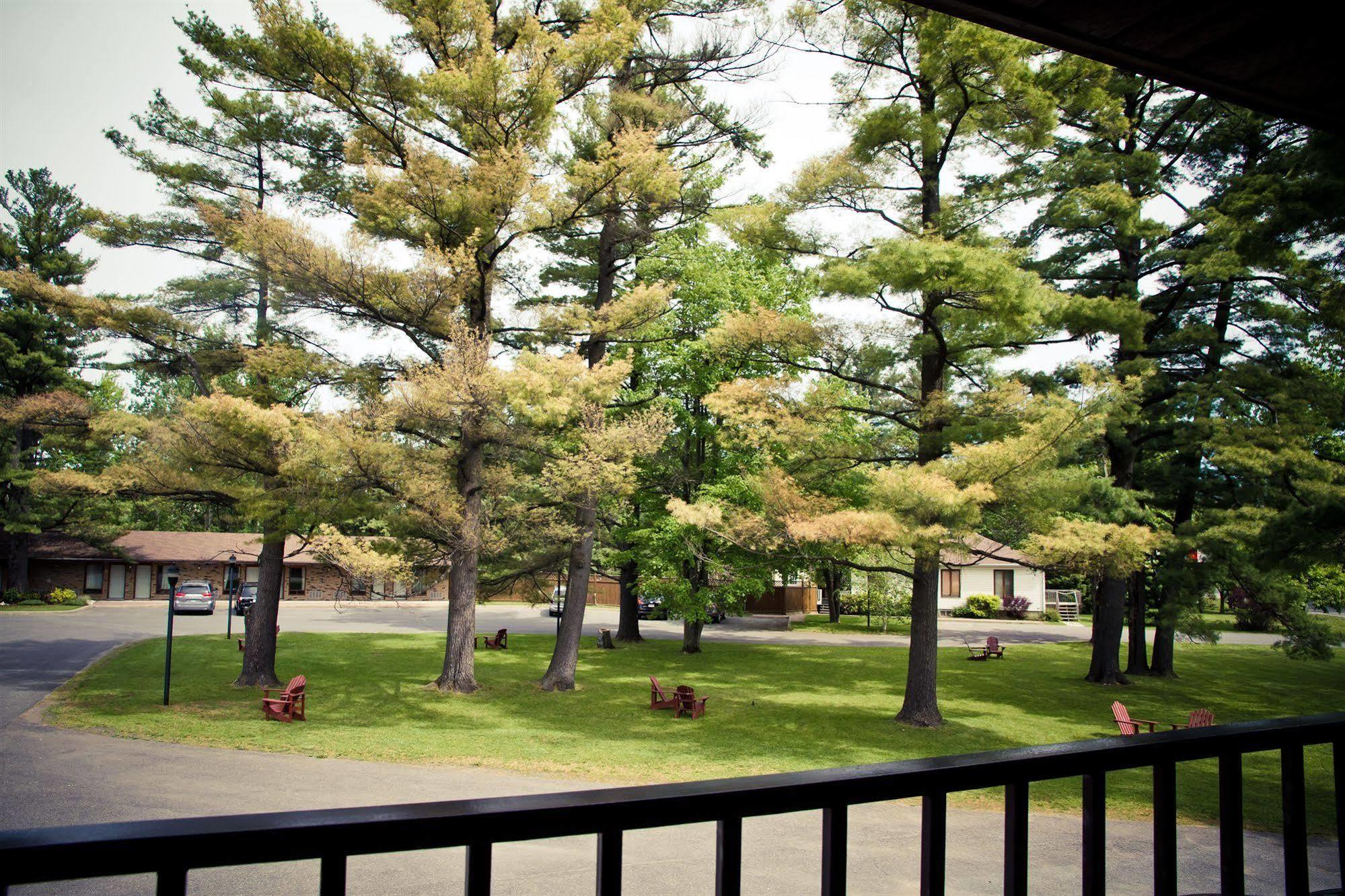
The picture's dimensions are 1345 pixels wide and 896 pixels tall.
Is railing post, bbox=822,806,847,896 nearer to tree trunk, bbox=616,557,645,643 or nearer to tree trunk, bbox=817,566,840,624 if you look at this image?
tree trunk, bbox=616,557,645,643

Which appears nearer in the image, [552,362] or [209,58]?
[552,362]

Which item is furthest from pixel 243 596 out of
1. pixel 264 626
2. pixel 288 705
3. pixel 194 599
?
pixel 288 705

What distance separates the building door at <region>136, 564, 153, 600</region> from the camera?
139ft

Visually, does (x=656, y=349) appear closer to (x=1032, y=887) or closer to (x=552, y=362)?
(x=552, y=362)

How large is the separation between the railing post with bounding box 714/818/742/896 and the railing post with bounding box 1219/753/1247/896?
1178 mm

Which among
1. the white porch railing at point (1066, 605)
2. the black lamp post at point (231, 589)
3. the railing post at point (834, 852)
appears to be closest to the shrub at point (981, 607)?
the white porch railing at point (1066, 605)

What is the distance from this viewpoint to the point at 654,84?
18.9 metres

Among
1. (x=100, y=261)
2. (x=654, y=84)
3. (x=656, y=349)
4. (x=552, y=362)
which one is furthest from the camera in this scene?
(x=100, y=261)

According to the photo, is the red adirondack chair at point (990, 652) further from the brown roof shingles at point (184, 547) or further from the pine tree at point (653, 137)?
the brown roof shingles at point (184, 547)

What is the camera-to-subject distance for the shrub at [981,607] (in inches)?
1654

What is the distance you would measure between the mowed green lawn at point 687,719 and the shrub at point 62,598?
17.7 metres

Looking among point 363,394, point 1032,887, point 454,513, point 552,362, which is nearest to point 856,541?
point 1032,887

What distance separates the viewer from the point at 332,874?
927 millimetres

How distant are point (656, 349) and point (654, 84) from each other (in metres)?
6.95
